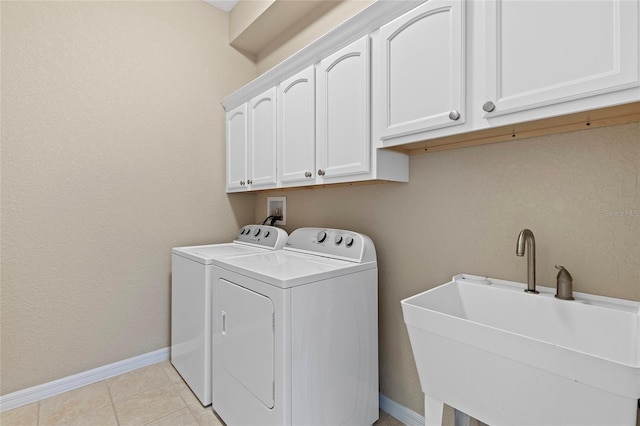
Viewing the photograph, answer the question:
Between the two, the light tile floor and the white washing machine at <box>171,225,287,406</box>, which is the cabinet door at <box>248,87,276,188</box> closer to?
the white washing machine at <box>171,225,287,406</box>

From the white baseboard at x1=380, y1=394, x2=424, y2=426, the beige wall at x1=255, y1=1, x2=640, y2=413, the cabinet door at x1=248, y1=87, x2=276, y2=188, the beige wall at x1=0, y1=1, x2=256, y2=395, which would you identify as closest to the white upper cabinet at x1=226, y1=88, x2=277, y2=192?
the cabinet door at x1=248, y1=87, x2=276, y2=188

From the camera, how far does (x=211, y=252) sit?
208 cm

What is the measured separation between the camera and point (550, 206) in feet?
3.96

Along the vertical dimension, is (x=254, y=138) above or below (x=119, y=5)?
below

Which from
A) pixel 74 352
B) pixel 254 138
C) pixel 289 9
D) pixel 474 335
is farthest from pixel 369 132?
pixel 74 352

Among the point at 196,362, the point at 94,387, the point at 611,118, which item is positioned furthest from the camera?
the point at 94,387

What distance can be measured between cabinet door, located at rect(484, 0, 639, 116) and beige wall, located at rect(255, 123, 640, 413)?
0.32m

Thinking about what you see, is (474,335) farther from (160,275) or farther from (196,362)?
(160,275)

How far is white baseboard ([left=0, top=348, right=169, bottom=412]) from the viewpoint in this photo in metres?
1.83

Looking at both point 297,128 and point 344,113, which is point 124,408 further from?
point 344,113

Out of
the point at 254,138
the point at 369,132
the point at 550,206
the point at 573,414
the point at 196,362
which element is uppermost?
the point at 254,138

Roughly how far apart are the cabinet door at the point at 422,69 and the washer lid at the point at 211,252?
1.22 m

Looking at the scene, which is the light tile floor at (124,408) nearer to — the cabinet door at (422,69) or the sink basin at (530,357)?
the sink basin at (530,357)

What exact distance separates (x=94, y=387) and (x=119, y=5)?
2.62 metres
